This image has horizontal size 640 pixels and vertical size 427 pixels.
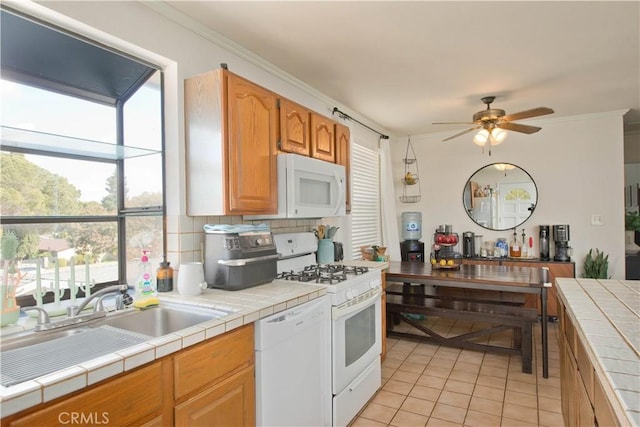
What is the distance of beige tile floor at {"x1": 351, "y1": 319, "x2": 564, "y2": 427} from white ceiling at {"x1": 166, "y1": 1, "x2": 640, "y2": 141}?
242cm

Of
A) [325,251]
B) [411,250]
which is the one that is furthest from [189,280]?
[411,250]

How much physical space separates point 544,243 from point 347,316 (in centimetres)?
329

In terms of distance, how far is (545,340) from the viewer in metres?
2.84

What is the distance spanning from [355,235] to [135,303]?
2.79 meters

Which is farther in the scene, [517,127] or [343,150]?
[517,127]

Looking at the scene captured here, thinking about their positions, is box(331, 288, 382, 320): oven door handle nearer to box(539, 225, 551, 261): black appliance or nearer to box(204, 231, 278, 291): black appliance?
box(204, 231, 278, 291): black appliance

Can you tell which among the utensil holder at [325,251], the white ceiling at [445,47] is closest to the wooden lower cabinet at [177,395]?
the utensil holder at [325,251]

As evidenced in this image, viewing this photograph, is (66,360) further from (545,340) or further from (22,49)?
(545,340)

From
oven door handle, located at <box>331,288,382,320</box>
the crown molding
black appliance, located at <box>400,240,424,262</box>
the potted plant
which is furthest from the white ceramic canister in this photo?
the potted plant

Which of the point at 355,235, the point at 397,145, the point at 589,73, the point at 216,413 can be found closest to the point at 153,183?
the point at 216,413

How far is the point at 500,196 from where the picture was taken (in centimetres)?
478

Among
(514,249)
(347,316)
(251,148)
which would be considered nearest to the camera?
(251,148)

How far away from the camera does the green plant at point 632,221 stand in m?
4.50

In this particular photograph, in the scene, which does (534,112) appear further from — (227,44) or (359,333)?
(227,44)
